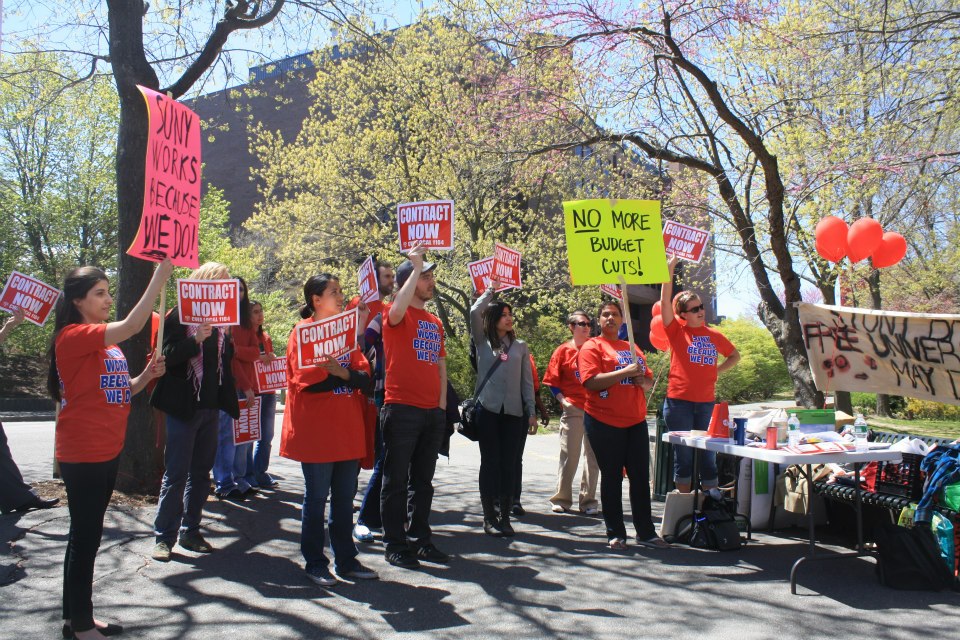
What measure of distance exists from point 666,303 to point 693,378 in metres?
0.75

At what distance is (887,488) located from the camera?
5992 millimetres

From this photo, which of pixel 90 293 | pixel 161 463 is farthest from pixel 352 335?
pixel 161 463

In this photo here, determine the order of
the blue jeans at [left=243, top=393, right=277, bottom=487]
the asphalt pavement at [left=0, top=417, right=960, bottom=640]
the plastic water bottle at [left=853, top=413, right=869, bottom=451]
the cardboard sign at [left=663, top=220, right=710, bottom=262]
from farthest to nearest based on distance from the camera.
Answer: the blue jeans at [left=243, top=393, right=277, bottom=487], the cardboard sign at [left=663, top=220, right=710, bottom=262], the plastic water bottle at [left=853, top=413, right=869, bottom=451], the asphalt pavement at [left=0, top=417, right=960, bottom=640]

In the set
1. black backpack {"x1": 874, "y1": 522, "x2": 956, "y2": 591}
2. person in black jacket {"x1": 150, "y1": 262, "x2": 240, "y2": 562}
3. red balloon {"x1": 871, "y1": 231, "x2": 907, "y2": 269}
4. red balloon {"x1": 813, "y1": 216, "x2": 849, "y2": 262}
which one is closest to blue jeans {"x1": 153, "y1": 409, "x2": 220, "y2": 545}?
person in black jacket {"x1": 150, "y1": 262, "x2": 240, "y2": 562}

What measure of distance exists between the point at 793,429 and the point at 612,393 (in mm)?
1381

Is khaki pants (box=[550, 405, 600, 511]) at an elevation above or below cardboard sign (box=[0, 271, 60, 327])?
below

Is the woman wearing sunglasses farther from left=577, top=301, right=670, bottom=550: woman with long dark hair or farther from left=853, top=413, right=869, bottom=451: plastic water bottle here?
left=853, top=413, right=869, bottom=451: plastic water bottle

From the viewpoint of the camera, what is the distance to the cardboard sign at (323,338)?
4629 millimetres

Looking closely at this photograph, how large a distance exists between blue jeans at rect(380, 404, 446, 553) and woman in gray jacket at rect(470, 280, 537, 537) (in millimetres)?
914

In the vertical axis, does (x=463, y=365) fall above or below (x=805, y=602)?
above

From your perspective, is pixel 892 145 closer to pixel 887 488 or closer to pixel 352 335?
pixel 887 488

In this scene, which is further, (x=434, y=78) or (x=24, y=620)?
(x=434, y=78)

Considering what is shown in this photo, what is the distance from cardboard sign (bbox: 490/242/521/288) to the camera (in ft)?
23.6

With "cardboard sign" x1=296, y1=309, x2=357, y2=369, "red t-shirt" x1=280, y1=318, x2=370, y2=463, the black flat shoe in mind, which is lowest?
the black flat shoe
